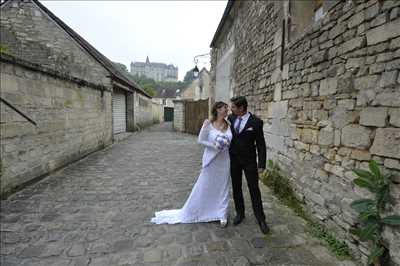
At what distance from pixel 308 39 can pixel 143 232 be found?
3.44m

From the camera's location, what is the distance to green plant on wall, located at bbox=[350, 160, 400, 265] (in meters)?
2.04

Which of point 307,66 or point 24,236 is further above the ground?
point 307,66

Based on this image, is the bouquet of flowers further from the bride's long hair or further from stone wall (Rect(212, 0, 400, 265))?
stone wall (Rect(212, 0, 400, 265))

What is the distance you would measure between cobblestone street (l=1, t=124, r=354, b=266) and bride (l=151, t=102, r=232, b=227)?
0.48 ft

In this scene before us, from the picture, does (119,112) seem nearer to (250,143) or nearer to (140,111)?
(140,111)

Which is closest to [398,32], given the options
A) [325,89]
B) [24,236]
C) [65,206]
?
[325,89]

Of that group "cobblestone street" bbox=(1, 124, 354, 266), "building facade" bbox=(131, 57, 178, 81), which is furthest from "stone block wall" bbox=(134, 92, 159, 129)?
"building facade" bbox=(131, 57, 178, 81)

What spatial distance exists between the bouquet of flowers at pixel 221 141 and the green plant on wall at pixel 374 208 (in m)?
1.39

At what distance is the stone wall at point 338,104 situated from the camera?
6.72ft

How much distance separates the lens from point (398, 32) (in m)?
1.95

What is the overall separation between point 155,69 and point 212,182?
439ft

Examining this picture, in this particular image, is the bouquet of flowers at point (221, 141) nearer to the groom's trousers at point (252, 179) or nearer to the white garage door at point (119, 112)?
the groom's trousers at point (252, 179)

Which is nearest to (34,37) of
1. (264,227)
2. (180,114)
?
(180,114)

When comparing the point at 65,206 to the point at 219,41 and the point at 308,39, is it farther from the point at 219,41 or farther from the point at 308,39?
the point at 219,41
